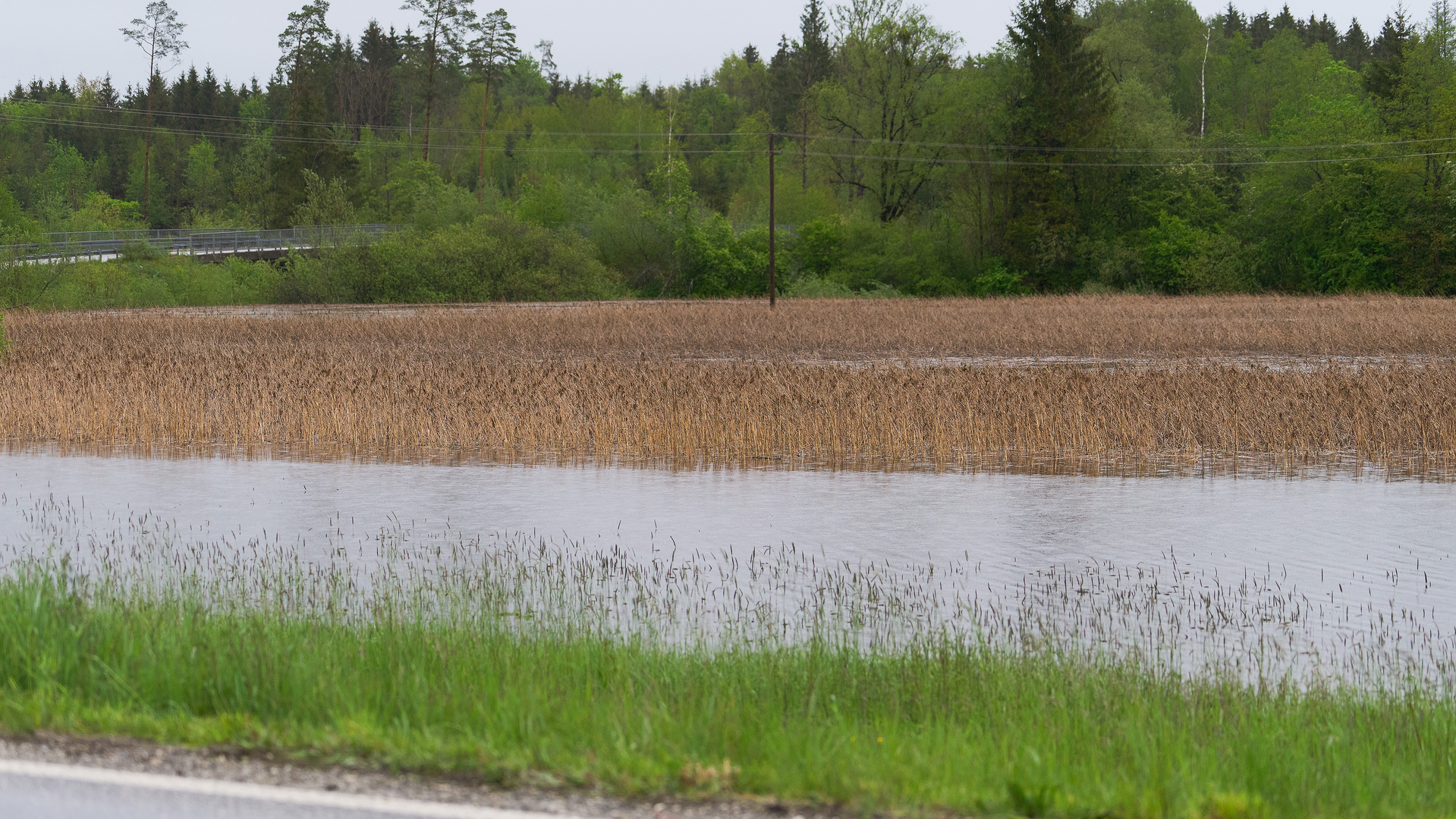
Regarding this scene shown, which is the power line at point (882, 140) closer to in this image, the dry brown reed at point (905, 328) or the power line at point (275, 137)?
the power line at point (275, 137)

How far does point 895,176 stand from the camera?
275 ft

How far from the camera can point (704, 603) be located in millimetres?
10875

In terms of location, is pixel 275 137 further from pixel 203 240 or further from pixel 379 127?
pixel 203 240

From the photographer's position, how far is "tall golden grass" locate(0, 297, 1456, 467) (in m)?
20.2

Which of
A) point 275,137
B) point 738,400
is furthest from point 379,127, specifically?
point 738,400

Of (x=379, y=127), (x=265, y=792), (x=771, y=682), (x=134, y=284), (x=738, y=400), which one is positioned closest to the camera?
(x=265, y=792)

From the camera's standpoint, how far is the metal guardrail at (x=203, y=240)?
7212 cm

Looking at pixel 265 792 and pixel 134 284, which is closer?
pixel 265 792

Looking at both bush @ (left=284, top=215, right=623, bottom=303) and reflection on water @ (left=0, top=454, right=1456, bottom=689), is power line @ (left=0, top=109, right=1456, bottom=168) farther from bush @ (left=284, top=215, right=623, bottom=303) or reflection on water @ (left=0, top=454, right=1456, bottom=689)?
reflection on water @ (left=0, top=454, right=1456, bottom=689)

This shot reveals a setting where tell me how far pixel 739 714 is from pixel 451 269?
6697 centimetres

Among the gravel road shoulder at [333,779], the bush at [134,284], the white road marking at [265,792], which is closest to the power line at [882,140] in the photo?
the bush at [134,284]

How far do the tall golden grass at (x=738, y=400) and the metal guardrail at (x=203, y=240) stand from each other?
3498 centimetres

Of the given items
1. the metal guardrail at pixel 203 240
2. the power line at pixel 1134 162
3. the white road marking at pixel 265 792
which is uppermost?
the power line at pixel 1134 162

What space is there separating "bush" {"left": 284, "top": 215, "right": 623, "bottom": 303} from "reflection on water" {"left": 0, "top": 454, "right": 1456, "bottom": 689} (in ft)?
173
